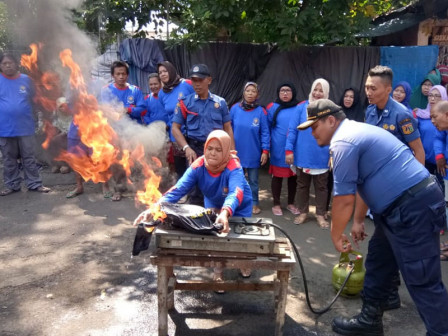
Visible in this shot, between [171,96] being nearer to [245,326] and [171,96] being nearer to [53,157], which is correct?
[53,157]

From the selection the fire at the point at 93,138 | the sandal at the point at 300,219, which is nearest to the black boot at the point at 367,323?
the sandal at the point at 300,219

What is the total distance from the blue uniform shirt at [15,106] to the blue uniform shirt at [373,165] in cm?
580

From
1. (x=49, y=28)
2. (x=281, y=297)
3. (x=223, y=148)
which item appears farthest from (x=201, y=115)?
(x=49, y=28)

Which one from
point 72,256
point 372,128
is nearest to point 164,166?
point 72,256

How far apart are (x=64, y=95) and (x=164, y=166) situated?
2.28 meters

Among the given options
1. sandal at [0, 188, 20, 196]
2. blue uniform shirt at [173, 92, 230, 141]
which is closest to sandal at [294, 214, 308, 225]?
blue uniform shirt at [173, 92, 230, 141]

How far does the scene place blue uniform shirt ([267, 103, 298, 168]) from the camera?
6125 millimetres

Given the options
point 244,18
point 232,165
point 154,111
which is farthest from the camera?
point 244,18

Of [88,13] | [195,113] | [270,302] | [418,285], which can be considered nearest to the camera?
[418,285]

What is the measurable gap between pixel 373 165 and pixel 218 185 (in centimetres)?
148

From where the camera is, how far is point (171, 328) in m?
3.57

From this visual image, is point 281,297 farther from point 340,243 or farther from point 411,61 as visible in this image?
point 411,61

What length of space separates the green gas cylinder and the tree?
4.32 meters

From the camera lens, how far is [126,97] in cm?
681
